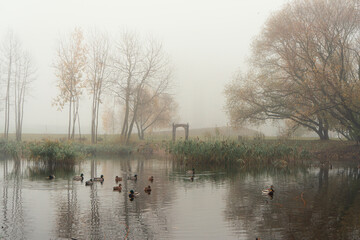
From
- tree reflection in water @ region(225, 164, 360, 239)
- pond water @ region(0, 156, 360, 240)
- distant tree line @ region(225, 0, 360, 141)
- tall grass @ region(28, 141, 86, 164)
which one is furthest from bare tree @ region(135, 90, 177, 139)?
tree reflection in water @ region(225, 164, 360, 239)

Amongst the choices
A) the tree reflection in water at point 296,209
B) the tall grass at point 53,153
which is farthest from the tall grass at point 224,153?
the tall grass at point 53,153

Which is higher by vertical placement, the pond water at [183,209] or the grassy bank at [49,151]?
the grassy bank at [49,151]

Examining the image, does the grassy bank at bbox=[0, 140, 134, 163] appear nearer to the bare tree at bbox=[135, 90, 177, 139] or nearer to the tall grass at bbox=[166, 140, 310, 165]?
the tall grass at bbox=[166, 140, 310, 165]

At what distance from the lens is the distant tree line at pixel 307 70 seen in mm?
27109

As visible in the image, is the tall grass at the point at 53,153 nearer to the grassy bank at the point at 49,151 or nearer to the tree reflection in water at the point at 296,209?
the grassy bank at the point at 49,151

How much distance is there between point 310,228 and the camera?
8133 mm

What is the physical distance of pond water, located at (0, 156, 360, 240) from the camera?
7.81 meters

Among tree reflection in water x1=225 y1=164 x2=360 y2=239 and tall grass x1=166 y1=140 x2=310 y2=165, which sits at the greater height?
tall grass x1=166 y1=140 x2=310 y2=165

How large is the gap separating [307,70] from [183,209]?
21490 mm

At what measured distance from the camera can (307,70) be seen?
28125mm

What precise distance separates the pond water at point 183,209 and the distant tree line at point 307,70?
40.9 feet

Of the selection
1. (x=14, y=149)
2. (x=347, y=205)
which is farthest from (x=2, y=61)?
(x=347, y=205)

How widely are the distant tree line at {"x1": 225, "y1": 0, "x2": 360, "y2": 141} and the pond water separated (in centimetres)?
1246

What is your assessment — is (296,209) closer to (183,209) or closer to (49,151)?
(183,209)
